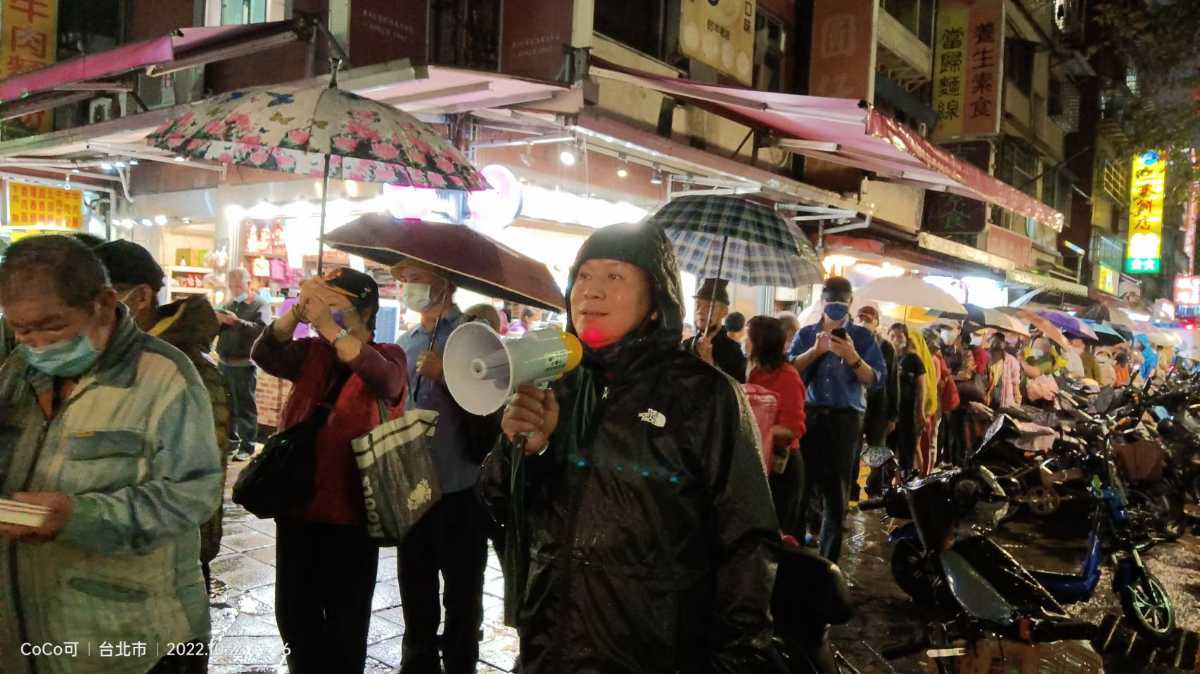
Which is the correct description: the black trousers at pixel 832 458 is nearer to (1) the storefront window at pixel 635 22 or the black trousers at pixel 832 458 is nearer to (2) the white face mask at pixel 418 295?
(2) the white face mask at pixel 418 295

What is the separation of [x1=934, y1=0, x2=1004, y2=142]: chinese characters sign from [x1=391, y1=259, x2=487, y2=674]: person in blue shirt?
1701cm

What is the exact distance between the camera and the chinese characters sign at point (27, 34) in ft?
37.4

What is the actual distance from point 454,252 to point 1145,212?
35955 mm

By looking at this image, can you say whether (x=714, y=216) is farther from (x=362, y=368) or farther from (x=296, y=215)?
(x=296, y=215)

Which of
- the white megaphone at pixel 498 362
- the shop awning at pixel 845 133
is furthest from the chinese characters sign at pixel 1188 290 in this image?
the white megaphone at pixel 498 362

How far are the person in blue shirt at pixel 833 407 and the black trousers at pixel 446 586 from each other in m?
3.28

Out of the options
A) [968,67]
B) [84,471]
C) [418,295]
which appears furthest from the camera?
[968,67]

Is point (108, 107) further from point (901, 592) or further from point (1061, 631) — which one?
point (1061, 631)

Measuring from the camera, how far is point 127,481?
91.6 inches

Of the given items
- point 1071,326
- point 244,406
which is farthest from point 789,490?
point 1071,326

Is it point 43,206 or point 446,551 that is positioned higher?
point 43,206

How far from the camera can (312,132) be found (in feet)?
11.3

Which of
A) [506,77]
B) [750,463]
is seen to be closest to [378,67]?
[506,77]

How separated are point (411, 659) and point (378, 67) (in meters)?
5.47
